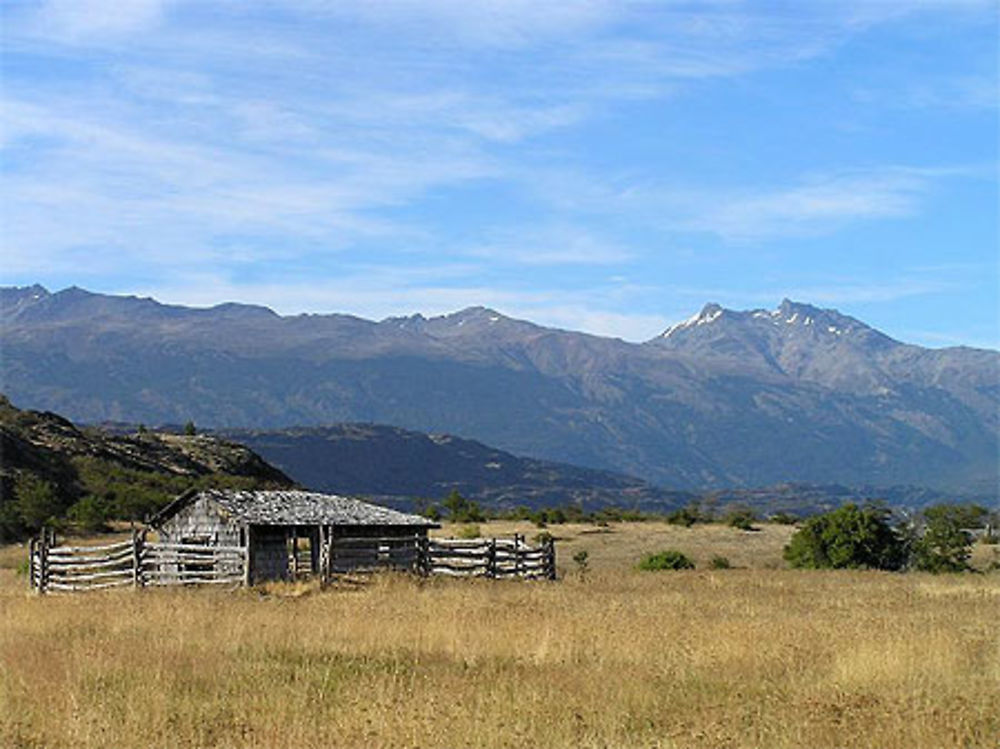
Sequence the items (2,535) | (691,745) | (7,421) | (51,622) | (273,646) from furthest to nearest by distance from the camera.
A: (7,421) → (2,535) → (51,622) → (273,646) → (691,745)

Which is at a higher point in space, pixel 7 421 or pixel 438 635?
pixel 7 421

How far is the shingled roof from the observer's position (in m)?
37.2

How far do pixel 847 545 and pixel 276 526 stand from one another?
20.6 m

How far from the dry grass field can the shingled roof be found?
11.4 metres

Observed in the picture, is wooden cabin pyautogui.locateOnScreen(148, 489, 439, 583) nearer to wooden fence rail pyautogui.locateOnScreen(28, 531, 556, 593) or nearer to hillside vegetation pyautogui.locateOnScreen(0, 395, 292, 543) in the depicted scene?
wooden fence rail pyautogui.locateOnScreen(28, 531, 556, 593)

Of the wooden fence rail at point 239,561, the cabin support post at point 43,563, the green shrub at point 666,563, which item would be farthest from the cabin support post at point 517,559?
the cabin support post at point 43,563

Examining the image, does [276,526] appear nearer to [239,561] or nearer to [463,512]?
[239,561]

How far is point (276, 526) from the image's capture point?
3684 cm

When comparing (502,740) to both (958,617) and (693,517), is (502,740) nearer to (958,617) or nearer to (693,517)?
(958,617)

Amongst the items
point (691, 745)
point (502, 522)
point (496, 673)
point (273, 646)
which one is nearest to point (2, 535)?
point (502, 522)

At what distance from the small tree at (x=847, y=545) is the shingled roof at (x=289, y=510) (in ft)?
46.3

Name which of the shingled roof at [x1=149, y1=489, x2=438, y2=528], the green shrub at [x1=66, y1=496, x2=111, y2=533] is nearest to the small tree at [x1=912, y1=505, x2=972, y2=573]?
the shingled roof at [x1=149, y1=489, x2=438, y2=528]

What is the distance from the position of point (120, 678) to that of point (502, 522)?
216ft

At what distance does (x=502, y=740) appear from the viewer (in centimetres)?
1087
